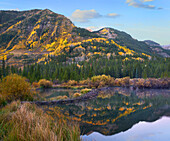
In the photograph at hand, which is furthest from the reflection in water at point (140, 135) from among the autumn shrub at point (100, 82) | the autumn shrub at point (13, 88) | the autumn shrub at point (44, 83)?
the autumn shrub at point (44, 83)

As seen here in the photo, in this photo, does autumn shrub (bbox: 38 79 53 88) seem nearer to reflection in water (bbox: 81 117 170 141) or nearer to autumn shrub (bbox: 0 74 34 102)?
autumn shrub (bbox: 0 74 34 102)

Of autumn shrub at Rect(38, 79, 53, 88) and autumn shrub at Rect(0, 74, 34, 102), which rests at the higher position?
autumn shrub at Rect(0, 74, 34, 102)

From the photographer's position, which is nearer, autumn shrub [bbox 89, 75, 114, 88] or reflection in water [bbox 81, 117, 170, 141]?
reflection in water [bbox 81, 117, 170, 141]

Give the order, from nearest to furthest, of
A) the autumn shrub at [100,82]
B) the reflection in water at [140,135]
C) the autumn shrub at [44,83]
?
the reflection in water at [140,135]
the autumn shrub at [100,82]
the autumn shrub at [44,83]

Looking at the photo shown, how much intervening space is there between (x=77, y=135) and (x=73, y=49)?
195155mm

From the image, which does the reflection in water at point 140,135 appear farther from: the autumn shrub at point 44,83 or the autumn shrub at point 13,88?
the autumn shrub at point 44,83

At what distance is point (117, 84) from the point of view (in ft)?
257

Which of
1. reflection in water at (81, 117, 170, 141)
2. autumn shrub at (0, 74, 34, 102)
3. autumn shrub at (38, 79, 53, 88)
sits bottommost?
autumn shrub at (38, 79, 53, 88)

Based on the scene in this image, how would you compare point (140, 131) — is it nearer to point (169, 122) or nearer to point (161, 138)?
point (161, 138)

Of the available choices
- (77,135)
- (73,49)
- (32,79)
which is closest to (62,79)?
(32,79)

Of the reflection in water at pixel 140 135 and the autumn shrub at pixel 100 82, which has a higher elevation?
the reflection in water at pixel 140 135

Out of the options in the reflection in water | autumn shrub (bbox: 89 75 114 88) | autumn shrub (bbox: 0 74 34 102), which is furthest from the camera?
autumn shrub (bbox: 89 75 114 88)

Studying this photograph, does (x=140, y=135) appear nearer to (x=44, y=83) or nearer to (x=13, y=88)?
(x=13, y=88)

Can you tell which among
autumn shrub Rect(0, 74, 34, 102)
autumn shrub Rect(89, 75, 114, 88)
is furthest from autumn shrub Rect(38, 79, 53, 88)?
autumn shrub Rect(0, 74, 34, 102)
